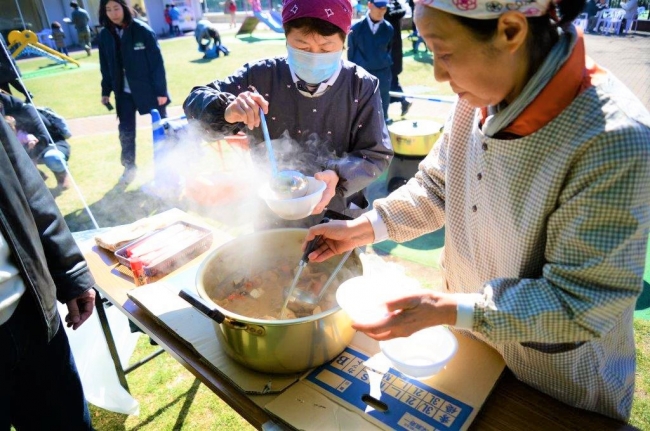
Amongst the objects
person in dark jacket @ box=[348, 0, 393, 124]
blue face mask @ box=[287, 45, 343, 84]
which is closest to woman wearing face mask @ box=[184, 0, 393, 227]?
blue face mask @ box=[287, 45, 343, 84]

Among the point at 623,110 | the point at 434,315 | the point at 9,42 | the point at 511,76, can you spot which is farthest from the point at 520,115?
the point at 9,42

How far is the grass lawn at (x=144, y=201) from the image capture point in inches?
114

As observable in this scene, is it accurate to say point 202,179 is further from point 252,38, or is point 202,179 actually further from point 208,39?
point 252,38

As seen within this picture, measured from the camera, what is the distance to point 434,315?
3.89 ft

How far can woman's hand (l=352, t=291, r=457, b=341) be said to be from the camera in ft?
3.87

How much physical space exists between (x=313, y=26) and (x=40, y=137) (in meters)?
5.85

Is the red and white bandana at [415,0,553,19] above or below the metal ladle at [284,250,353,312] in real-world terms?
above

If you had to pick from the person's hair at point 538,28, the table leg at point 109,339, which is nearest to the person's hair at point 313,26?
the person's hair at point 538,28

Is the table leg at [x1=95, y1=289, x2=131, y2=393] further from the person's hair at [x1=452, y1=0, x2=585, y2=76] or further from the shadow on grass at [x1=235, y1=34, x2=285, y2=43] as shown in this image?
the shadow on grass at [x1=235, y1=34, x2=285, y2=43]

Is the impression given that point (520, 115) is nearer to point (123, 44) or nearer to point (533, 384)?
point (533, 384)

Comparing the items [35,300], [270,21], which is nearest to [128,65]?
[35,300]

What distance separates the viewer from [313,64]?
2.35 metres

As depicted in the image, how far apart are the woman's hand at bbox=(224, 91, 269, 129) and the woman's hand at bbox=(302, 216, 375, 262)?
2.35ft

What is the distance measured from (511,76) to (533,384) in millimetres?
1048
